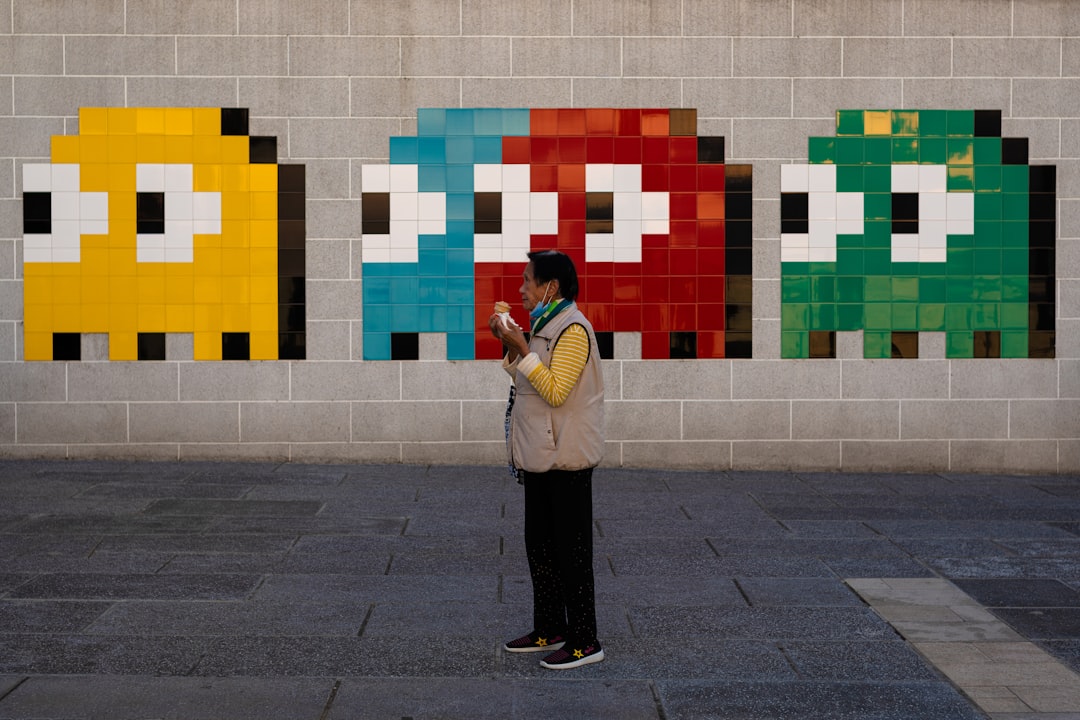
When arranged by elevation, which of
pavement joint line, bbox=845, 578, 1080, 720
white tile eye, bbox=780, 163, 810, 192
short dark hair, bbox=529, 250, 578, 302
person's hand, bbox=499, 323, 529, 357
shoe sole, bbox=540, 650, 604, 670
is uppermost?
white tile eye, bbox=780, 163, 810, 192

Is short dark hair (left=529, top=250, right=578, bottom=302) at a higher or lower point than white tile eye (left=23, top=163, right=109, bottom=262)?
lower

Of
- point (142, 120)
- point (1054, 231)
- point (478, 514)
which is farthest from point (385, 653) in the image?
point (1054, 231)

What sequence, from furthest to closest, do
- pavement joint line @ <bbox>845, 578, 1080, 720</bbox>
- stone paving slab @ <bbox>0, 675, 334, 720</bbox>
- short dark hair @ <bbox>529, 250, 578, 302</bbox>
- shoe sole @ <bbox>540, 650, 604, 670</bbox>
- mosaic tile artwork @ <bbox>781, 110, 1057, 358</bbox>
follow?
mosaic tile artwork @ <bbox>781, 110, 1057, 358</bbox>
short dark hair @ <bbox>529, 250, 578, 302</bbox>
shoe sole @ <bbox>540, 650, 604, 670</bbox>
pavement joint line @ <bbox>845, 578, 1080, 720</bbox>
stone paving slab @ <bbox>0, 675, 334, 720</bbox>

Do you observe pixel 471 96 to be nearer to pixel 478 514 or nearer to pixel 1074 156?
pixel 478 514

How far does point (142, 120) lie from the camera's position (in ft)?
35.5

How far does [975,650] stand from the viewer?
17.3ft

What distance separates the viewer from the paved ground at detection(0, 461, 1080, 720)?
4.62 metres

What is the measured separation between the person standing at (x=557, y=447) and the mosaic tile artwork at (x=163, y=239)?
6.11 metres

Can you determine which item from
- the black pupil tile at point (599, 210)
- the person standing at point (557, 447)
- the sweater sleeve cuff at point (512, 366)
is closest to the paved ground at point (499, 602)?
the person standing at point (557, 447)

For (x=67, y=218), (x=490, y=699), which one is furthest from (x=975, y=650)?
(x=67, y=218)

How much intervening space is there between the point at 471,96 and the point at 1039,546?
19.9 feet

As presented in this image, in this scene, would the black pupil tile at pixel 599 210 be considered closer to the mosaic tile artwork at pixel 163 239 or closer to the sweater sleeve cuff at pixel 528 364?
the mosaic tile artwork at pixel 163 239

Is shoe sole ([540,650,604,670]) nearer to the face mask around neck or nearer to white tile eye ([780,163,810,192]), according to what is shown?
the face mask around neck

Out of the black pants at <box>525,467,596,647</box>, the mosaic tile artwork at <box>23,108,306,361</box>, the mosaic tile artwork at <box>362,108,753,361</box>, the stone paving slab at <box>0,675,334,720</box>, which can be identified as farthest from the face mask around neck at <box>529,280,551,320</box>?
the mosaic tile artwork at <box>23,108,306,361</box>
